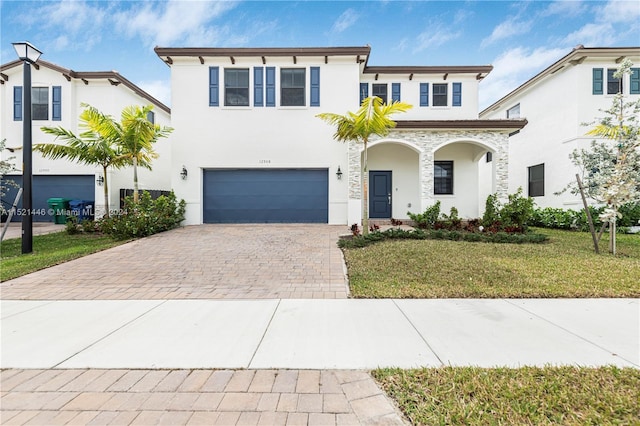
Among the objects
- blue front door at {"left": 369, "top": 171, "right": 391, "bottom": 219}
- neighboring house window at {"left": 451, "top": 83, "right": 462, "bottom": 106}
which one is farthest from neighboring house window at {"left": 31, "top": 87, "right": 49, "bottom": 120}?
neighboring house window at {"left": 451, "top": 83, "right": 462, "bottom": 106}

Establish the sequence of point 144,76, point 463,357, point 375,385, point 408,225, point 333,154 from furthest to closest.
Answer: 1. point 144,76
2. point 333,154
3. point 408,225
4. point 463,357
5. point 375,385

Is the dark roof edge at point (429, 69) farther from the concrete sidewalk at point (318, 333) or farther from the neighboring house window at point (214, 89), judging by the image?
the concrete sidewalk at point (318, 333)

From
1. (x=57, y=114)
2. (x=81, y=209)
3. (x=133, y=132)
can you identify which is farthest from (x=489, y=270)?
(x=57, y=114)

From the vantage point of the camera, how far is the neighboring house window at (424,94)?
15039 millimetres

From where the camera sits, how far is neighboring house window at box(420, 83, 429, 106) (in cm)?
1504

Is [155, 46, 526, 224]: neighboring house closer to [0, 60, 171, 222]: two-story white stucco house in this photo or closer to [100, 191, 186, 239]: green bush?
[100, 191, 186, 239]: green bush

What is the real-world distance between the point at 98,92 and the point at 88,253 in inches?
440

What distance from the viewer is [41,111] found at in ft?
48.4

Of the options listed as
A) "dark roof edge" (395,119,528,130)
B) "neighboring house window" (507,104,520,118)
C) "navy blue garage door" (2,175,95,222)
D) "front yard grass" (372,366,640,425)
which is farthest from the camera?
"neighboring house window" (507,104,520,118)

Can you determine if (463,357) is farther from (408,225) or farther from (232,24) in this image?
(232,24)

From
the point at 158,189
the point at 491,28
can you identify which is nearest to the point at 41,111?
the point at 158,189

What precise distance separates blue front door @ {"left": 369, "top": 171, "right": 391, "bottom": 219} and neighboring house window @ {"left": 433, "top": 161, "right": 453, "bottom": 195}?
7.47ft

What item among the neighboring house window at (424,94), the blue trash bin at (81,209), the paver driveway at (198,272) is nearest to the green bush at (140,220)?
the paver driveway at (198,272)

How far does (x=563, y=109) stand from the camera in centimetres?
1389
